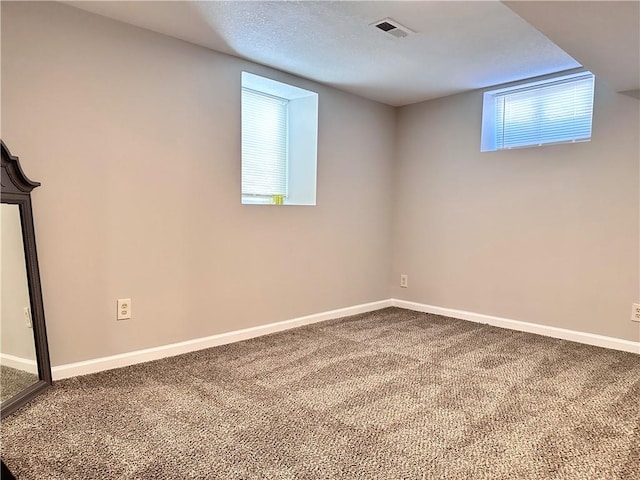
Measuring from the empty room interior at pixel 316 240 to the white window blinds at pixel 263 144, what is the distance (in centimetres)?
2

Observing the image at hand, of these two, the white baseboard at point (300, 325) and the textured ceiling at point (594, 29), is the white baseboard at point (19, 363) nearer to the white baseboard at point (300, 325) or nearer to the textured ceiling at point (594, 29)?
the white baseboard at point (300, 325)

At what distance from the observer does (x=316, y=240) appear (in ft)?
12.1

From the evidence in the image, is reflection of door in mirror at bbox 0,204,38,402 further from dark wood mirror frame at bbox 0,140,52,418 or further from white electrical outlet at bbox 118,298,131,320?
white electrical outlet at bbox 118,298,131,320

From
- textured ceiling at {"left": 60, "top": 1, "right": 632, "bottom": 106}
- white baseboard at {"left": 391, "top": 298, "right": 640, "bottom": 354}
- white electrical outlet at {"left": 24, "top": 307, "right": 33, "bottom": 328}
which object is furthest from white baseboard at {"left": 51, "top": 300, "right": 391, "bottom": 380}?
textured ceiling at {"left": 60, "top": 1, "right": 632, "bottom": 106}

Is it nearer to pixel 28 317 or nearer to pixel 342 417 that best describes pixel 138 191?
pixel 28 317

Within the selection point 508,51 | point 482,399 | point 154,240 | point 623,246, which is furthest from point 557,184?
point 154,240

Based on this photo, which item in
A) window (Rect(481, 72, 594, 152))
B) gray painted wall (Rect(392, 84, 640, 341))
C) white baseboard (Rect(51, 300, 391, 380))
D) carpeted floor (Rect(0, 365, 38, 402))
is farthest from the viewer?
window (Rect(481, 72, 594, 152))

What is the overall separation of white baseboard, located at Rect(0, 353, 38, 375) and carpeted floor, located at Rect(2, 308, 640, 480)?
0.52ft

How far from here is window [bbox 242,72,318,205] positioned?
353cm

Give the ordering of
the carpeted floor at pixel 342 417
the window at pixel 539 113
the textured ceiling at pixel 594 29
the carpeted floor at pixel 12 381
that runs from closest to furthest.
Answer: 1. the carpeted floor at pixel 342 417
2. the textured ceiling at pixel 594 29
3. the carpeted floor at pixel 12 381
4. the window at pixel 539 113

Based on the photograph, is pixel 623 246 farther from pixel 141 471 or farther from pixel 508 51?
pixel 141 471

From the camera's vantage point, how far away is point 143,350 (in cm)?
268

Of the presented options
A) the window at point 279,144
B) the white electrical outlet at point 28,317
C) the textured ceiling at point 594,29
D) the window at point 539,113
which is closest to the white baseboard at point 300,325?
the white electrical outlet at point 28,317

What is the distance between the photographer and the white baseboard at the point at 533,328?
3049mm
